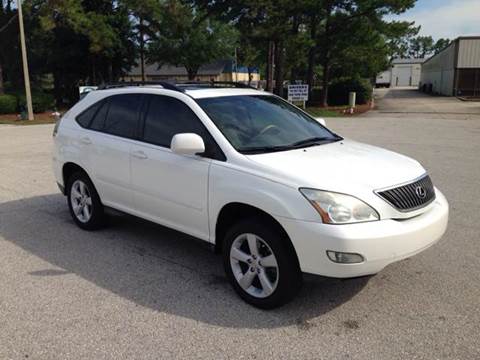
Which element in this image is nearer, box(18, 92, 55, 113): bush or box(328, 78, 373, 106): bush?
box(18, 92, 55, 113): bush

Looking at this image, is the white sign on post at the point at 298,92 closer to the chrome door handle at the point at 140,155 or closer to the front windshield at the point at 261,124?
the front windshield at the point at 261,124

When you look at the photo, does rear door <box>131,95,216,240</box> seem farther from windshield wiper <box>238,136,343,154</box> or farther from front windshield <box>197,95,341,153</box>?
windshield wiper <box>238,136,343,154</box>

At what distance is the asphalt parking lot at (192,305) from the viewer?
3.24m

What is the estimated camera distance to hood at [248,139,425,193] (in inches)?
137

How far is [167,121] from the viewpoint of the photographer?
15.2ft

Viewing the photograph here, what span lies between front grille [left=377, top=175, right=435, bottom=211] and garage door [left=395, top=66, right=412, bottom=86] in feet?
325

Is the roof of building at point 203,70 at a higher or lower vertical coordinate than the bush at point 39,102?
higher

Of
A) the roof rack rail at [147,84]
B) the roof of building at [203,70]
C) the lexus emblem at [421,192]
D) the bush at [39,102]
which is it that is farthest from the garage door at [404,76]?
the lexus emblem at [421,192]

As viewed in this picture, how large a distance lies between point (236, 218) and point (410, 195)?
1406mm

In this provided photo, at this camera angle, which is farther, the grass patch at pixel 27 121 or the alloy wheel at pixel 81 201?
the grass patch at pixel 27 121

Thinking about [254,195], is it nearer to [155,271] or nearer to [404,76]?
[155,271]

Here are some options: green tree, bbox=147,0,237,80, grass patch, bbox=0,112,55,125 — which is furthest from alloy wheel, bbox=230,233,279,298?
green tree, bbox=147,0,237,80

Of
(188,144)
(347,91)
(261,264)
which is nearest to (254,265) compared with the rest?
(261,264)

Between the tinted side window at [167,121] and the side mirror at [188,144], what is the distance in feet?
0.69
